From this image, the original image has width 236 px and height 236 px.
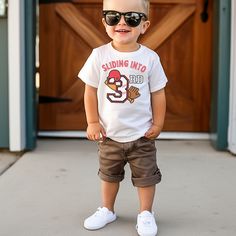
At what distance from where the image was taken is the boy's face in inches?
105

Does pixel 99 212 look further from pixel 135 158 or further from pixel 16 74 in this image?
pixel 16 74

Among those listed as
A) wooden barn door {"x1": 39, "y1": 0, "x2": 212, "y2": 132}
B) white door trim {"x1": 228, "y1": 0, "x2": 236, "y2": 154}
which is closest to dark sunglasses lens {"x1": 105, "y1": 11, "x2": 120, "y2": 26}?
white door trim {"x1": 228, "y1": 0, "x2": 236, "y2": 154}

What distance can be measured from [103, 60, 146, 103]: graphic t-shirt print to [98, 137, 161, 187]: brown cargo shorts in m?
0.24

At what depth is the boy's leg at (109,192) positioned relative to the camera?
2.97 meters

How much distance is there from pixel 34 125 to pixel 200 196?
1849 millimetres

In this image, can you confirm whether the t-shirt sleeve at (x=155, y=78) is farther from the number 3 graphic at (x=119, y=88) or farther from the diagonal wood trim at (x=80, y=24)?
the diagonal wood trim at (x=80, y=24)

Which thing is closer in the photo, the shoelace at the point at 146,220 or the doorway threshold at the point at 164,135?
the shoelace at the point at 146,220

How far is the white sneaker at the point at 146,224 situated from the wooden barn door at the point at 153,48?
2.33m

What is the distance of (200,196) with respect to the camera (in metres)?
3.47

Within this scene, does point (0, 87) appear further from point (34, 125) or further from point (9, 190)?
point (9, 190)

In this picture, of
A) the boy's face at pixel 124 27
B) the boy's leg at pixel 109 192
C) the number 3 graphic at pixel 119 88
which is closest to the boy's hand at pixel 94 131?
the number 3 graphic at pixel 119 88

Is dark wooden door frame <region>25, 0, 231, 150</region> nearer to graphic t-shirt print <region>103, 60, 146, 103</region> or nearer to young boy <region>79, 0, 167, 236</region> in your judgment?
young boy <region>79, 0, 167, 236</region>

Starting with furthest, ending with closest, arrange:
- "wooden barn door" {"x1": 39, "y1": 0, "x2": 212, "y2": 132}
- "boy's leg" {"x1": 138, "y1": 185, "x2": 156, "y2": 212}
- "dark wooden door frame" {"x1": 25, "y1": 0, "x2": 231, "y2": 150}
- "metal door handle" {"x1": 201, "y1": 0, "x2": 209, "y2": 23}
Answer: "wooden barn door" {"x1": 39, "y1": 0, "x2": 212, "y2": 132} < "metal door handle" {"x1": 201, "y1": 0, "x2": 209, "y2": 23} < "dark wooden door frame" {"x1": 25, "y1": 0, "x2": 231, "y2": 150} < "boy's leg" {"x1": 138, "y1": 185, "x2": 156, "y2": 212}

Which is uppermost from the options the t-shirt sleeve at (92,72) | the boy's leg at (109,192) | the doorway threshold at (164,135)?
the t-shirt sleeve at (92,72)
